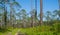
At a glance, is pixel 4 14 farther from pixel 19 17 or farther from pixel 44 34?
pixel 44 34

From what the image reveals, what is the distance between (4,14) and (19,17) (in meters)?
13.5

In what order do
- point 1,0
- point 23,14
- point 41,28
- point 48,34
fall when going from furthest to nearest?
point 23,14
point 1,0
point 41,28
point 48,34

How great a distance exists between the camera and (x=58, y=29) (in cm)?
1466

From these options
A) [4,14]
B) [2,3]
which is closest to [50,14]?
[4,14]

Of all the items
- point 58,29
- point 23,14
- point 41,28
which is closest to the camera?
point 58,29

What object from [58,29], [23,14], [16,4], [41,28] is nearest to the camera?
[58,29]

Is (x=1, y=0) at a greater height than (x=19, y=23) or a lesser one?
greater

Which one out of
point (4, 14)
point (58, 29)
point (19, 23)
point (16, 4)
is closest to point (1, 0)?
point (4, 14)

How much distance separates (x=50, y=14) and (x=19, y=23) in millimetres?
9465

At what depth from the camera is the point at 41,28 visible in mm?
17453

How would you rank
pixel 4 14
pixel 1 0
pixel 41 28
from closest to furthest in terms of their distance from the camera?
pixel 41 28 → pixel 1 0 → pixel 4 14

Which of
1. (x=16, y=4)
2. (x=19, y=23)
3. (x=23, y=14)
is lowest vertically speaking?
(x=19, y=23)

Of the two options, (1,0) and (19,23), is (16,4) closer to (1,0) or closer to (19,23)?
A: (1,0)

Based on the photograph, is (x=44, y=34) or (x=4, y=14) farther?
(x=4, y=14)
